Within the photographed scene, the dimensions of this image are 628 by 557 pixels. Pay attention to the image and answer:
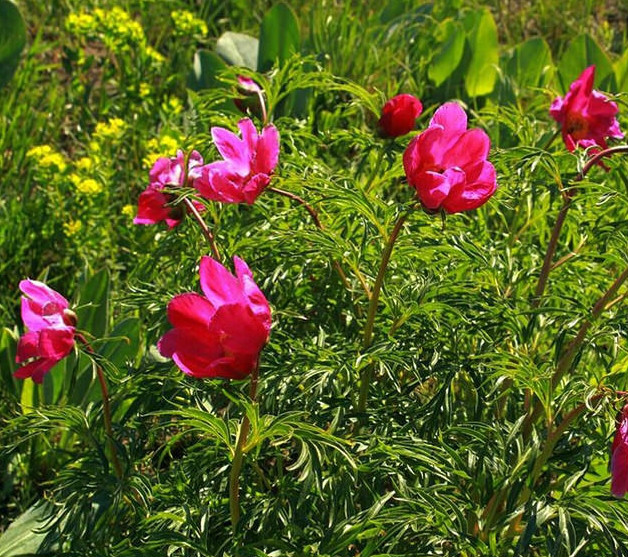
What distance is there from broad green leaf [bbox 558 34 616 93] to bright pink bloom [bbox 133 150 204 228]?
193 cm

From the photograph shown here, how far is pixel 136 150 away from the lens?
123 inches

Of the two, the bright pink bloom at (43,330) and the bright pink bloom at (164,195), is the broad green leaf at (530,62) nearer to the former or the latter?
the bright pink bloom at (164,195)

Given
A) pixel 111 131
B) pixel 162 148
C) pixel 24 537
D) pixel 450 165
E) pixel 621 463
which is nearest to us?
pixel 621 463

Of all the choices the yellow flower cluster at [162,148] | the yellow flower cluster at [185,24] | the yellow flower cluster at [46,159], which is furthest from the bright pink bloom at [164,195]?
the yellow flower cluster at [185,24]

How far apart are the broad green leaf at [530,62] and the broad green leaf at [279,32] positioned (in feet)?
2.38

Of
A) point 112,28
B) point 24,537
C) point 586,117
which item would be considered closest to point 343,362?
point 586,117

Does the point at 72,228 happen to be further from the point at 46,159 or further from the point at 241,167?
the point at 241,167

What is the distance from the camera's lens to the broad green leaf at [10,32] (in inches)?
124

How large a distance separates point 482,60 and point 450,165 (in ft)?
6.78

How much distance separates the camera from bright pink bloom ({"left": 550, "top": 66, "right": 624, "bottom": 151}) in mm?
1772

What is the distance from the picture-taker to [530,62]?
3.37 meters

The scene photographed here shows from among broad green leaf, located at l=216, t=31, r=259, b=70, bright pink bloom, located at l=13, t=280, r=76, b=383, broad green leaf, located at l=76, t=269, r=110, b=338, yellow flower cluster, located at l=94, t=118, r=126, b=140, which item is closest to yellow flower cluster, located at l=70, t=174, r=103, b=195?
yellow flower cluster, located at l=94, t=118, r=126, b=140

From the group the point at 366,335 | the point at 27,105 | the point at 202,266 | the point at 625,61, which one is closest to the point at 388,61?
the point at 625,61

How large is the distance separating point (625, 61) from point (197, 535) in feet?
8.09
